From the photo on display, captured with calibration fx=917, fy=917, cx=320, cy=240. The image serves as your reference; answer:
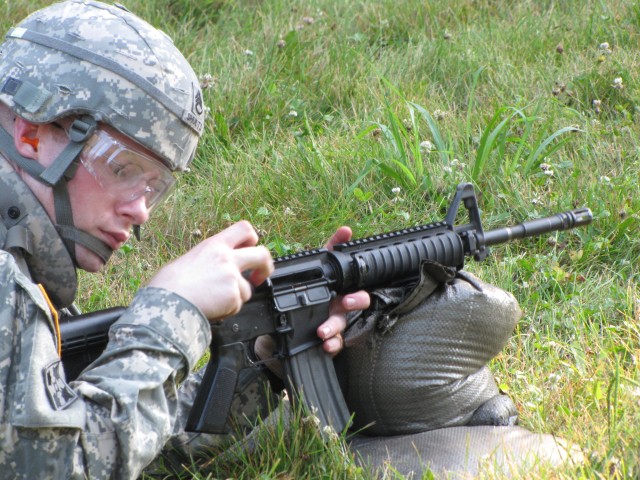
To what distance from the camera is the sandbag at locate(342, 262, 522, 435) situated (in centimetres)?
328

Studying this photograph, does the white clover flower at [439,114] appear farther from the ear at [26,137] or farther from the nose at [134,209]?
the ear at [26,137]

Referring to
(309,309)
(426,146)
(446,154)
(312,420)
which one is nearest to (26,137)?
(309,309)

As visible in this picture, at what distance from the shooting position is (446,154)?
5137 millimetres

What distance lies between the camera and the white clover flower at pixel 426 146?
16.5ft

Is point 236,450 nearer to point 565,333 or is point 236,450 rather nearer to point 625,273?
point 565,333

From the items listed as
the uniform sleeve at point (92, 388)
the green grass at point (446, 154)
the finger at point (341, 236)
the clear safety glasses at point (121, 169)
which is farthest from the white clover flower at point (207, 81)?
the uniform sleeve at point (92, 388)

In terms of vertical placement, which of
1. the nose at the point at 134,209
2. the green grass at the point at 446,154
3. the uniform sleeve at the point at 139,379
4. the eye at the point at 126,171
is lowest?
the green grass at the point at 446,154

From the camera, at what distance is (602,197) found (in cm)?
486

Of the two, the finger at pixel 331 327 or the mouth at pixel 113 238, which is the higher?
the mouth at pixel 113 238

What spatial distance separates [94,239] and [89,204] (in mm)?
106

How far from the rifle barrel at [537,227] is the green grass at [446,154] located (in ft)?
1.60

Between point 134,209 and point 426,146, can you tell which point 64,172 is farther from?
point 426,146

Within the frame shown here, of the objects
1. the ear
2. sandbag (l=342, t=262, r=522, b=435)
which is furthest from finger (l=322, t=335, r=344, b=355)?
the ear

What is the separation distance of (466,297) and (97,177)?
1.42 meters
